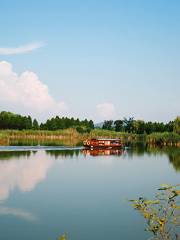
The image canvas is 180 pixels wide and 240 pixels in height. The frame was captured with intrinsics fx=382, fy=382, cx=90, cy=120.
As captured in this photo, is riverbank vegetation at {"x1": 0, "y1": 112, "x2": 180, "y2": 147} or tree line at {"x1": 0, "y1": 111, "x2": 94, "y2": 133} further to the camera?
tree line at {"x1": 0, "y1": 111, "x2": 94, "y2": 133}

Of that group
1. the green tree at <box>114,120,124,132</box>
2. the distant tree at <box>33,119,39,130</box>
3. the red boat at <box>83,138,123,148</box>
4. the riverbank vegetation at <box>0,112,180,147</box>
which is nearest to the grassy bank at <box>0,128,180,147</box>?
the riverbank vegetation at <box>0,112,180,147</box>

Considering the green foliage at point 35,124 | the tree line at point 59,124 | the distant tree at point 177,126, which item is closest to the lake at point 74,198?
the distant tree at point 177,126

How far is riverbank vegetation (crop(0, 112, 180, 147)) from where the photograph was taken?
71.8 metres

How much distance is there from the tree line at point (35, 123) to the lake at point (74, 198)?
59247 mm

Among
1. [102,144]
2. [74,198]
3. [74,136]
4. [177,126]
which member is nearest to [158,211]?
[74,198]

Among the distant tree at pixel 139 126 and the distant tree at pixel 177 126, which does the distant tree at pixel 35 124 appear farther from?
the distant tree at pixel 177 126

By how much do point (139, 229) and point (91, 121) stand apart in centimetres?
10393

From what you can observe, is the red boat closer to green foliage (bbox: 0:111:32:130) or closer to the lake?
the lake

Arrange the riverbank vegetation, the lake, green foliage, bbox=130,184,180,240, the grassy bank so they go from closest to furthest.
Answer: green foliage, bbox=130,184,180,240
the lake
the grassy bank
the riverbank vegetation

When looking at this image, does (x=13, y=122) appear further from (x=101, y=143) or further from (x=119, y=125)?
(x=101, y=143)

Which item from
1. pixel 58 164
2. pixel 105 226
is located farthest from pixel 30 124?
pixel 105 226

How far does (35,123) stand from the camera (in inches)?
3944

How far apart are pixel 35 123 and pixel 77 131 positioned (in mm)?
11402

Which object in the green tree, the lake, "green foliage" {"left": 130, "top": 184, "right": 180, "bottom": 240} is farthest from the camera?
the green tree
